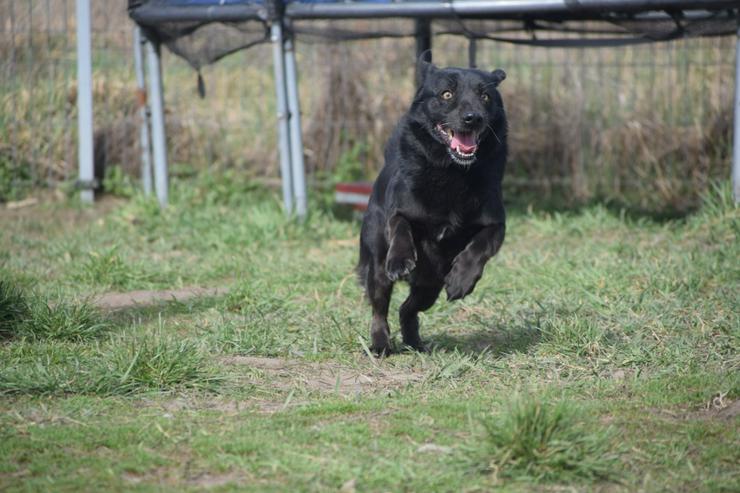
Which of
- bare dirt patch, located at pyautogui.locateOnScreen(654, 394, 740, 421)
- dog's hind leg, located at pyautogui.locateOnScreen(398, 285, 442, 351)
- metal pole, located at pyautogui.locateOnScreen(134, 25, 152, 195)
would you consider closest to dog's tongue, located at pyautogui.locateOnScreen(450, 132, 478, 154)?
dog's hind leg, located at pyautogui.locateOnScreen(398, 285, 442, 351)

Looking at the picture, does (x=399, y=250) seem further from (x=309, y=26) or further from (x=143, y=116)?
(x=143, y=116)

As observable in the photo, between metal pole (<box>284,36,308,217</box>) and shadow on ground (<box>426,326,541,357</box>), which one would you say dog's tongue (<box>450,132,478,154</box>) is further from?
metal pole (<box>284,36,308,217</box>)

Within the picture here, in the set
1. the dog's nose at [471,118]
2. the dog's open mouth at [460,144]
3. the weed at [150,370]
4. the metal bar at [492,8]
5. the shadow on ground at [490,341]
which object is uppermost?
the metal bar at [492,8]

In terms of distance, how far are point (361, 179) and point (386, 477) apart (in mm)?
6505

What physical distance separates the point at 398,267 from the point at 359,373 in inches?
18.6

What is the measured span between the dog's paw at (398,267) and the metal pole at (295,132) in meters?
3.66

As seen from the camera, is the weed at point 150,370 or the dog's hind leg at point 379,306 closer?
the weed at point 150,370

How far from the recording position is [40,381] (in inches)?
148

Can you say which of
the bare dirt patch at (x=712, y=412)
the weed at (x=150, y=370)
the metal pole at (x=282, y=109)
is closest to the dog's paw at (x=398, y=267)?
the weed at (x=150, y=370)

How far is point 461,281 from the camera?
4.06 meters

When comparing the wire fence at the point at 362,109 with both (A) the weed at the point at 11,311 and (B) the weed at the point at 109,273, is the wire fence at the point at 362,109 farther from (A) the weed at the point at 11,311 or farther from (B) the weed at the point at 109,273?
(A) the weed at the point at 11,311

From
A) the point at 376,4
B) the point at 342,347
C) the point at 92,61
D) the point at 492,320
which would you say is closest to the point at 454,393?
the point at 342,347

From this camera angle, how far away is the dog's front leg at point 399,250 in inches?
161

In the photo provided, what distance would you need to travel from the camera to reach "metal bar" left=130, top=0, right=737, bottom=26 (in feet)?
21.9
